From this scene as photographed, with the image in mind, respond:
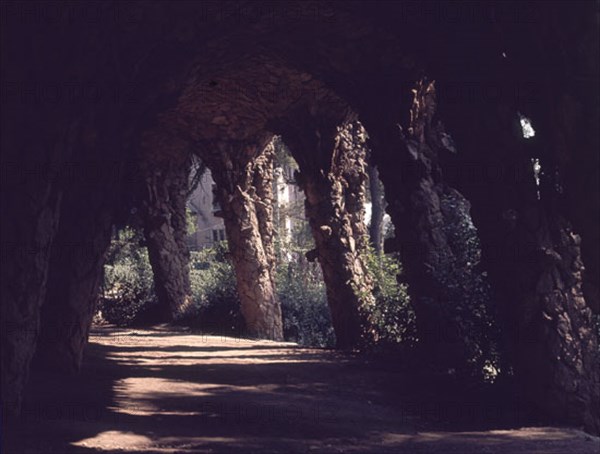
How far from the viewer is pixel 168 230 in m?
20.2

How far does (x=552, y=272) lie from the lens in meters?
7.45

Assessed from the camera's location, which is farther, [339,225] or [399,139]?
[339,225]

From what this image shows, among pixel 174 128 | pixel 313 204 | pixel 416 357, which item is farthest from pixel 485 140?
pixel 174 128

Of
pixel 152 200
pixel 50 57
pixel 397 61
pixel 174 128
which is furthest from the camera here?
pixel 152 200

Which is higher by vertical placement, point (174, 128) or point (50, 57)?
point (174, 128)

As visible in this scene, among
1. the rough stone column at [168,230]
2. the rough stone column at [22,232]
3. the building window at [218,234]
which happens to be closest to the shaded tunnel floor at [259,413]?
the rough stone column at [22,232]

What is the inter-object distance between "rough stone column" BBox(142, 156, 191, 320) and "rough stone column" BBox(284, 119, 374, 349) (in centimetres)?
633

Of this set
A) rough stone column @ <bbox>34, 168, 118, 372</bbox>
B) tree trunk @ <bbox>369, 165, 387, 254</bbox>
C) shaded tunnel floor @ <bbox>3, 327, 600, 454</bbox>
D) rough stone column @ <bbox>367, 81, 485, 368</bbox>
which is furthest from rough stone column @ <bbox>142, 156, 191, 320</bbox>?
rough stone column @ <bbox>34, 168, 118, 372</bbox>

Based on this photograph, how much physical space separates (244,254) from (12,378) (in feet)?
36.1

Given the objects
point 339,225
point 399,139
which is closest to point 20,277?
point 399,139

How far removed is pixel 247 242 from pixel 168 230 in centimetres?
363

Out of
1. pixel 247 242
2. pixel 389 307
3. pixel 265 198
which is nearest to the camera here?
pixel 389 307

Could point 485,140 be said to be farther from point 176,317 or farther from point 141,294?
point 141,294

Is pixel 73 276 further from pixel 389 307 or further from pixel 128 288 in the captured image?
pixel 128 288
